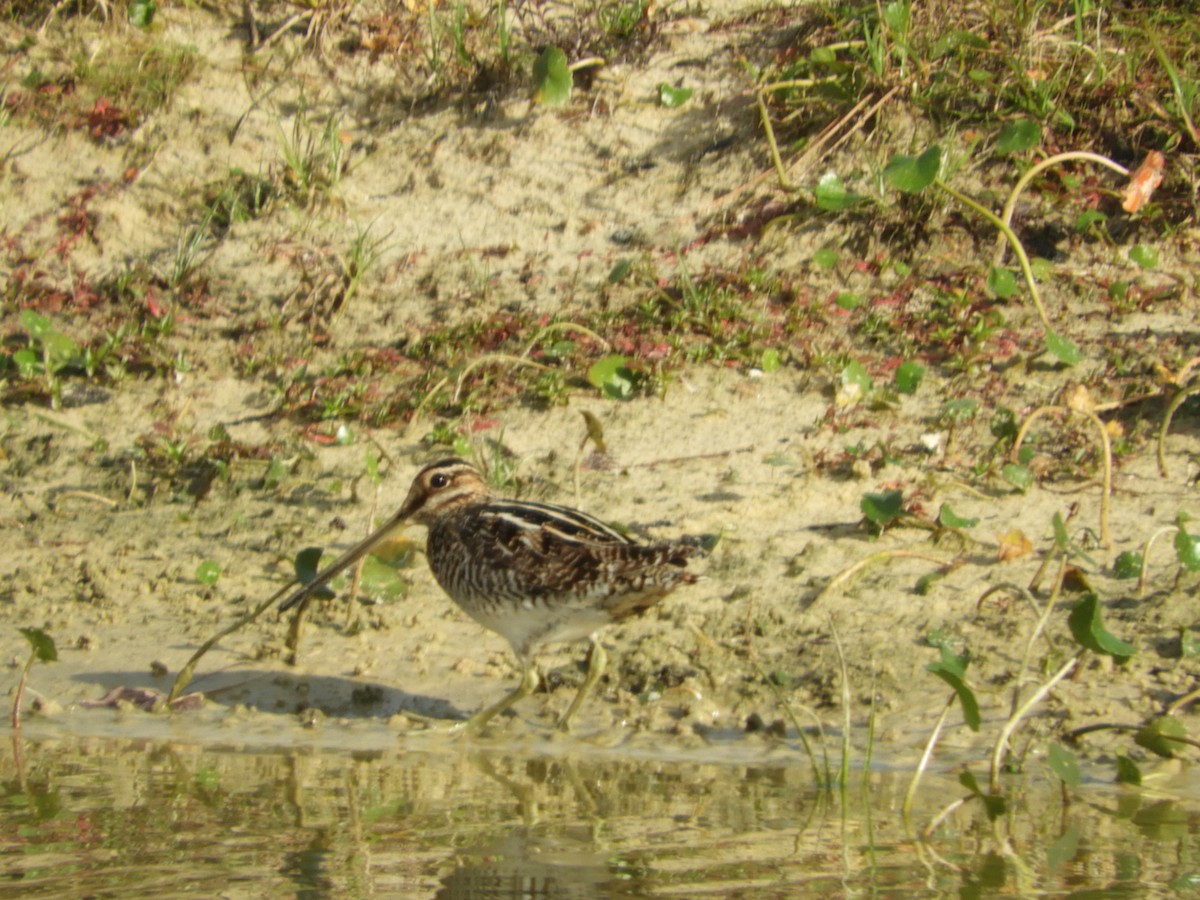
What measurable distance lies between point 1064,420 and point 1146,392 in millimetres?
357

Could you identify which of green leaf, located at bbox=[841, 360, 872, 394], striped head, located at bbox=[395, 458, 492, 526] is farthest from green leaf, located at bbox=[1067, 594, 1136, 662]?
green leaf, located at bbox=[841, 360, 872, 394]

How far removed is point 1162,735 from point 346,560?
2.62 metres

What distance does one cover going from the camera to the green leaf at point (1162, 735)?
13.3ft

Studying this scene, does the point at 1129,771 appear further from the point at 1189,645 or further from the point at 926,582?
the point at 926,582

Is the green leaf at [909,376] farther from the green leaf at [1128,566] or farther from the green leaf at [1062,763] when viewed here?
the green leaf at [1062,763]

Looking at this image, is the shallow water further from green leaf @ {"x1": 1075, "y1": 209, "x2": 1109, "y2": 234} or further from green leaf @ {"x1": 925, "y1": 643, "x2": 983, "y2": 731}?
green leaf @ {"x1": 1075, "y1": 209, "x2": 1109, "y2": 234}

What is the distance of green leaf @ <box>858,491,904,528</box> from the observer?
17.7 ft

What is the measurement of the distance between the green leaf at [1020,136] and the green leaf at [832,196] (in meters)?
0.65

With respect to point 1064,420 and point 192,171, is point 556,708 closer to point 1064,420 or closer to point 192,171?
point 1064,420

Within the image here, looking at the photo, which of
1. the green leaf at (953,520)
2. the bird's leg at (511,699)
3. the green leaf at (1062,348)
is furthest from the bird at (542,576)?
the green leaf at (1062,348)

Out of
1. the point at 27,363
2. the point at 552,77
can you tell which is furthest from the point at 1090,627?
the point at 27,363

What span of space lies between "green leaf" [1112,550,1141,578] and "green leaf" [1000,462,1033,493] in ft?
1.99

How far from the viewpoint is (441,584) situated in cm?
515

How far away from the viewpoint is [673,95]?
7785 millimetres
